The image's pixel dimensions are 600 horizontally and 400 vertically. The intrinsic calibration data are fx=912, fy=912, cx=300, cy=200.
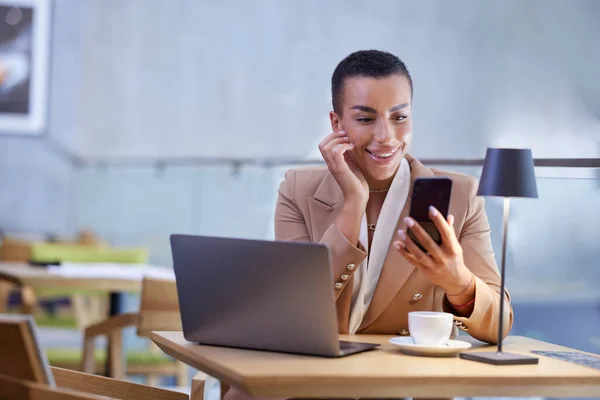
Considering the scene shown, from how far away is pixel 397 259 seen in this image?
201 centimetres

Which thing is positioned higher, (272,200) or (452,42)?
(452,42)

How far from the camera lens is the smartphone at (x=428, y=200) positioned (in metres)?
1.58

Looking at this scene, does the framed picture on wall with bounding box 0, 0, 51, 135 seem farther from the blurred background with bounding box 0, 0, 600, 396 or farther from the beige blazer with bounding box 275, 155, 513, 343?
the beige blazer with bounding box 275, 155, 513, 343

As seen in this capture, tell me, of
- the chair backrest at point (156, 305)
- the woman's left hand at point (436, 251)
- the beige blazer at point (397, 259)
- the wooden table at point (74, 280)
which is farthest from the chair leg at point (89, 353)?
the woman's left hand at point (436, 251)

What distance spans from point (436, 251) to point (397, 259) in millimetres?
411

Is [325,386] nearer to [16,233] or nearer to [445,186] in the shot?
[445,186]

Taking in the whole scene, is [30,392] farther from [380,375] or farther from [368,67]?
[368,67]

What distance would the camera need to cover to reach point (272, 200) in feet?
16.4

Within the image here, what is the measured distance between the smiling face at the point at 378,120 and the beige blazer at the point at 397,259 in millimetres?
103

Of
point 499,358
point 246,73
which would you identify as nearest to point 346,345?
point 499,358

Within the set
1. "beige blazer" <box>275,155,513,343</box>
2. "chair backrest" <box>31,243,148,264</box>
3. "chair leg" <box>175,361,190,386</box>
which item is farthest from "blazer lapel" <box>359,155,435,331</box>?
"chair backrest" <box>31,243,148,264</box>

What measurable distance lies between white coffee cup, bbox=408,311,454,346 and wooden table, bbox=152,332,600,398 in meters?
0.06

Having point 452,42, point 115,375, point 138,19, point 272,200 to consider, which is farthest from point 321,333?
point 452,42

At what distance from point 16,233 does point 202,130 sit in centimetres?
207
